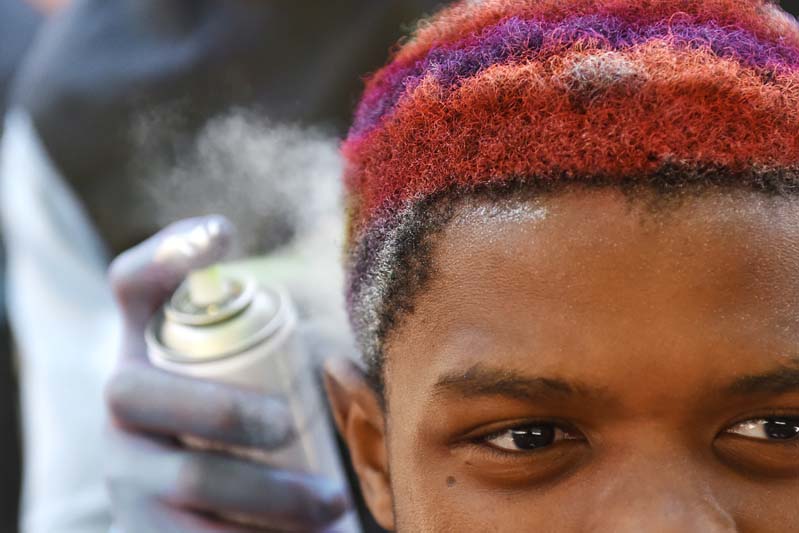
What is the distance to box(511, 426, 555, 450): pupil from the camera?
0.69 m

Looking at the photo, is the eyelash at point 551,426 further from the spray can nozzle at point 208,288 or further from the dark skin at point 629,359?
the spray can nozzle at point 208,288

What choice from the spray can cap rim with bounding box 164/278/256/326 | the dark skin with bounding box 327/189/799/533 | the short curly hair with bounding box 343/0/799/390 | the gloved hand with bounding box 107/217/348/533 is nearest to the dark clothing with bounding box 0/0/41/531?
the gloved hand with bounding box 107/217/348/533

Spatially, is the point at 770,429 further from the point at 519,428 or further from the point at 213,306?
the point at 213,306

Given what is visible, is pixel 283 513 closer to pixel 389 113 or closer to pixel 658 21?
pixel 389 113

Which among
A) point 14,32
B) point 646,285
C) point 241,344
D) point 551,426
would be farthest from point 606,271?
point 14,32

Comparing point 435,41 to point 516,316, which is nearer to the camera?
point 516,316

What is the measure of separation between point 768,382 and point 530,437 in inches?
6.9

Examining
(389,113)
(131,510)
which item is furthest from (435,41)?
(131,510)

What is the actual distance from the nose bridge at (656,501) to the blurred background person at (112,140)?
70 centimetres

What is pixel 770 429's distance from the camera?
659mm

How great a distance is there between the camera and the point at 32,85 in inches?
54.6

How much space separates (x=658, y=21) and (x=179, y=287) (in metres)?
0.58

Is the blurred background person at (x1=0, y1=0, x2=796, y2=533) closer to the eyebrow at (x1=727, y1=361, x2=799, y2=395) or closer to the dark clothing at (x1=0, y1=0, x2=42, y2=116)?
the dark clothing at (x1=0, y1=0, x2=42, y2=116)

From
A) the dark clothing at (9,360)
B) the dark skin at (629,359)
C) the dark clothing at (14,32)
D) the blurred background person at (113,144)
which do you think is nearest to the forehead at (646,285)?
the dark skin at (629,359)
